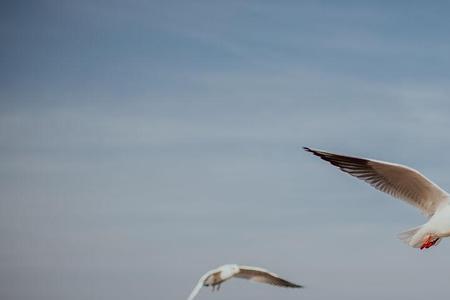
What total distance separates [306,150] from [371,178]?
124cm

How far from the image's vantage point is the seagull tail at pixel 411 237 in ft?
40.4

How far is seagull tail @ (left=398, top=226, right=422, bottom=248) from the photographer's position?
40.4ft

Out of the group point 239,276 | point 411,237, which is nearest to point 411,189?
point 411,237

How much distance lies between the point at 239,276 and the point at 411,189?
3.21 m

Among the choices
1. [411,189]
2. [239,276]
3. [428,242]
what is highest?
[411,189]

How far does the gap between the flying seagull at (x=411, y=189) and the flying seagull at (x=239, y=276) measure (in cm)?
237

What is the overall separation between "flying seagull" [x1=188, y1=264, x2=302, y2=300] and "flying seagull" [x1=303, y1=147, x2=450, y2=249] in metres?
2.37

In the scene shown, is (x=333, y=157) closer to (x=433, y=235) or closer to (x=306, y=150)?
(x=306, y=150)

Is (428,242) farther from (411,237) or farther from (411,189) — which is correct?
(411,189)

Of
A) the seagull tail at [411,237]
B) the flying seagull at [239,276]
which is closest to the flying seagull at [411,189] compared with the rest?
the seagull tail at [411,237]

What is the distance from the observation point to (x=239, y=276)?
13.3m

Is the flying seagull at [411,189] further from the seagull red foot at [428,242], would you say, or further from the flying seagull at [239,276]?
the flying seagull at [239,276]

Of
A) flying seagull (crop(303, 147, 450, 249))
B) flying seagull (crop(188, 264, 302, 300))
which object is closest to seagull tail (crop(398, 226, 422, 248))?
flying seagull (crop(303, 147, 450, 249))

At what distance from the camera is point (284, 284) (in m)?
13.7
